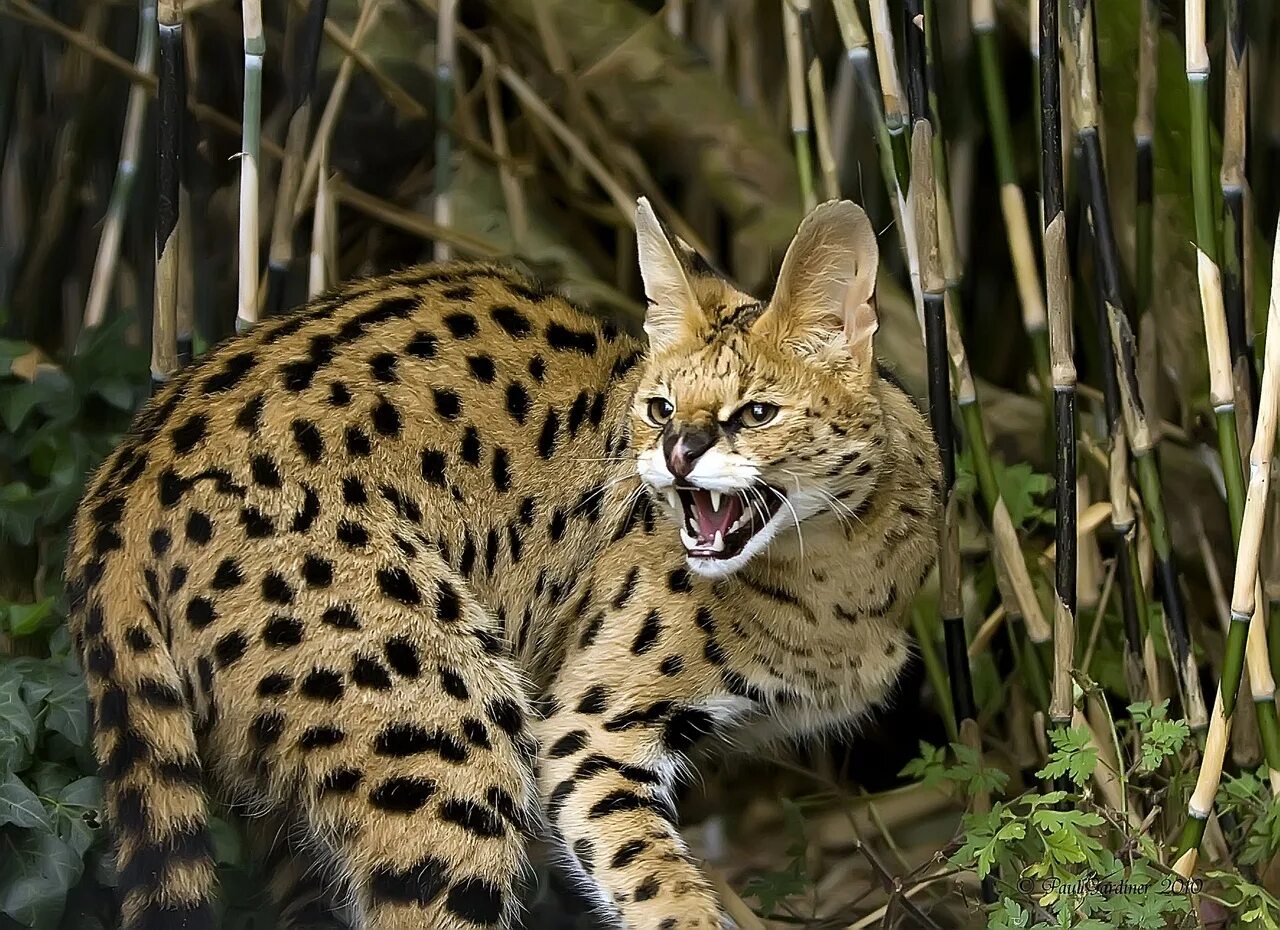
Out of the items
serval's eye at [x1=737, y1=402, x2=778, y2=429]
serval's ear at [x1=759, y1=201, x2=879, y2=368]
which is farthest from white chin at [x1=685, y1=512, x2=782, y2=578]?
serval's ear at [x1=759, y1=201, x2=879, y2=368]

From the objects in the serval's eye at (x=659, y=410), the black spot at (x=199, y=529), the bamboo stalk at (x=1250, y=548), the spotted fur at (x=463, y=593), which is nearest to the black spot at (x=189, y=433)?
the spotted fur at (x=463, y=593)

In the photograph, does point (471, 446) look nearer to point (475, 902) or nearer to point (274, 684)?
point (274, 684)

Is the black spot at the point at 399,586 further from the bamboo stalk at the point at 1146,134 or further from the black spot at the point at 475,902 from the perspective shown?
the bamboo stalk at the point at 1146,134

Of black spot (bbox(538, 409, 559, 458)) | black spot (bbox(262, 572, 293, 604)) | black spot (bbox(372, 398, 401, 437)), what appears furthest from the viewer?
black spot (bbox(538, 409, 559, 458))

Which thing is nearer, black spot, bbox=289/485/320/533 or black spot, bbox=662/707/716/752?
black spot, bbox=289/485/320/533

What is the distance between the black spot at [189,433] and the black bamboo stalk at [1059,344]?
4.22ft

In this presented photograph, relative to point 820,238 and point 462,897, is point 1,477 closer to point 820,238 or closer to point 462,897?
point 462,897

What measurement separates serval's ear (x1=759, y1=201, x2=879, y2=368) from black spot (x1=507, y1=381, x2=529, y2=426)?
0.47 m

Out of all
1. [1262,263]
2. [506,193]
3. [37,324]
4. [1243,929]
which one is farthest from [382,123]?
[1243,929]

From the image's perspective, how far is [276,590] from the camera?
226 cm

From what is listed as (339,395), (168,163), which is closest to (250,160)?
(168,163)

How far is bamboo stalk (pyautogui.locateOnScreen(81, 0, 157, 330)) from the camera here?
304 cm

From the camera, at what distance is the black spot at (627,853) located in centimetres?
240

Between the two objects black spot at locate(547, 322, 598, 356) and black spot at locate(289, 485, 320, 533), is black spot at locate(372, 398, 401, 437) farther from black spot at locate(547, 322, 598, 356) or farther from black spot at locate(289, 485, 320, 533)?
black spot at locate(547, 322, 598, 356)
